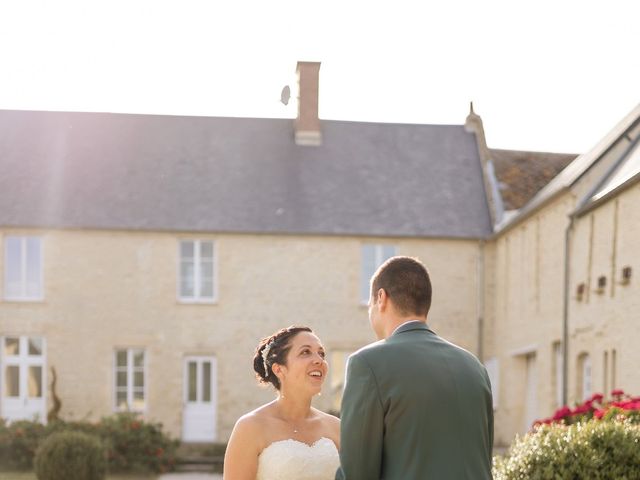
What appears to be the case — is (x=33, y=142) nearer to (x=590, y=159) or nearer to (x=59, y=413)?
(x=59, y=413)

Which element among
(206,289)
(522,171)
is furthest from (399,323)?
(522,171)

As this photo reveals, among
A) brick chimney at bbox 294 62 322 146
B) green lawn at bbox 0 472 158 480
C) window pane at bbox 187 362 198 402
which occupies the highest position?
brick chimney at bbox 294 62 322 146

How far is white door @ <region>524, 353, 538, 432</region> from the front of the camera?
22.7 m

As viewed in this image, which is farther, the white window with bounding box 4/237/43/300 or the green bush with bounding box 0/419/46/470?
the white window with bounding box 4/237/43/300

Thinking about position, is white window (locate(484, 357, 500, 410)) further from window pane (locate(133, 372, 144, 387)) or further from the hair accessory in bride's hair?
the hair accessory in bride's hair

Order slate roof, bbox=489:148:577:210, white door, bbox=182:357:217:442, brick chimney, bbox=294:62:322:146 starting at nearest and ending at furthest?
white door, bbox=182:357:217:442
slate roof, bbox=489:148:577:210
brick chimney, bbox=294:62:322:146

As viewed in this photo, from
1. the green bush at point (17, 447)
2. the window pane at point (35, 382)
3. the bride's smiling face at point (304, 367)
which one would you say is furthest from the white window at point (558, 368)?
the bride's smiling face at point (304, 367)

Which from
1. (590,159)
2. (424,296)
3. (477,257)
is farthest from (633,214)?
(424,296)

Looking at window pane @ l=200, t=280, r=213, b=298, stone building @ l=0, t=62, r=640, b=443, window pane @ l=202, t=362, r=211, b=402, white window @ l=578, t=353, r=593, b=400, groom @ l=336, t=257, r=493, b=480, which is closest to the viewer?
groom @ l=336, t=257, r=493, b=480

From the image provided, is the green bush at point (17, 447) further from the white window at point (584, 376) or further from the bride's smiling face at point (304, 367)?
the bride's smiling face at point (304, 367)

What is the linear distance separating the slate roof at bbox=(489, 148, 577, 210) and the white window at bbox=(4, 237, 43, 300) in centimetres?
1099

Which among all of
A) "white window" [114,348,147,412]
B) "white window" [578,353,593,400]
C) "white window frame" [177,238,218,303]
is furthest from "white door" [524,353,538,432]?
"white window" [114,348,147,412]

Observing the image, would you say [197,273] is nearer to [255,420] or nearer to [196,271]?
[196,271]

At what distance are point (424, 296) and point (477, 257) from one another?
2213 centimetres
